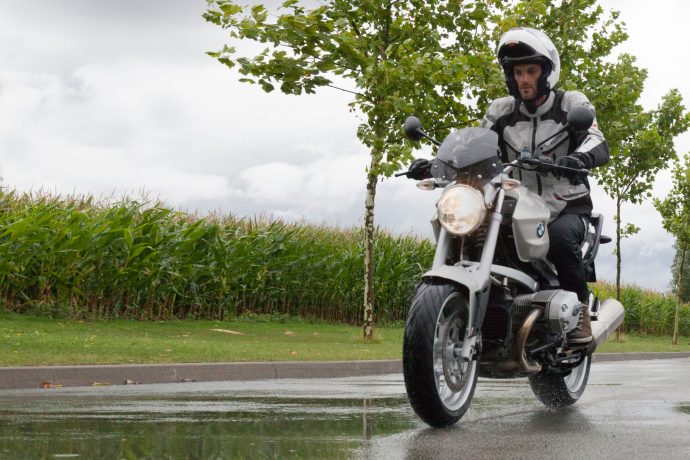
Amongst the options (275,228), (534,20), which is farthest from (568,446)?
(534,20)

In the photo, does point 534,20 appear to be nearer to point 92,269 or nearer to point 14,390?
point 92,269

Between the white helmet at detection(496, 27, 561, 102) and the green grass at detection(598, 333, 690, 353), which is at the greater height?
the white helmet at detection(496, 27, 561, 102)

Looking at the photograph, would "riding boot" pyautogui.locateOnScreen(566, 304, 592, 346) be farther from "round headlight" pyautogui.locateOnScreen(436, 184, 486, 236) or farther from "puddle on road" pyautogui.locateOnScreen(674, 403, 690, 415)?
"round headlight" pyautogui.locateOnScreen(436, 184, 486, 236)

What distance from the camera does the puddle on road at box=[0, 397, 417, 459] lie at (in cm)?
477

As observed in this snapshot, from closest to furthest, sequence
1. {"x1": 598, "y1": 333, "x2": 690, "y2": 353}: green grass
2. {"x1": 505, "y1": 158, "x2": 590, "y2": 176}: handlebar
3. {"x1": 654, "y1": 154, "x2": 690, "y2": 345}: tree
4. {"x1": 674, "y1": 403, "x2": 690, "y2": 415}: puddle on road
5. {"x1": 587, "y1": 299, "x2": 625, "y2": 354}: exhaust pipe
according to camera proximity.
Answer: {"x1": 505, "y1": 158, "x2": 590, "y2": 176}: handlebar < {"x1": 587, "y1": 299, "x2": 625, "y2": 354}: exhaust pipe < {"x1": 674, "y1": 403, "x2": 690, "y2": 415}: puddle on road < {"x1": 598, "y1": 333, "x2": 690, "y2": 353}: green grass < {"x1": 654, "y1": 154, "x2": 690, "y2": 345}: tree

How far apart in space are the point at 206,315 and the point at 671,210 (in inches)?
809

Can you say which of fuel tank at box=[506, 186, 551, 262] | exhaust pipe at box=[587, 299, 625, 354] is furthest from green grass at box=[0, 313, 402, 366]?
fuel tank at box=[506, 186, 551, 262]

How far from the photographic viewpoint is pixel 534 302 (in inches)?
242

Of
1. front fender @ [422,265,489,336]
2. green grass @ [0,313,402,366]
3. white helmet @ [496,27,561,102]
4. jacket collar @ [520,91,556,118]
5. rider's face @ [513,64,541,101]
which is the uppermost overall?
white helmet @ [496,27,561,102]

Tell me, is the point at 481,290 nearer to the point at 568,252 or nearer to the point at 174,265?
the point at 568,252

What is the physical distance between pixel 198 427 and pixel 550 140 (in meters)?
2.87

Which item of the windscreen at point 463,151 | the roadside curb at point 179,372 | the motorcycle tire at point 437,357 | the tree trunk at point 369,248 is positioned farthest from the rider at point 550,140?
the tree trunk at point 369,248

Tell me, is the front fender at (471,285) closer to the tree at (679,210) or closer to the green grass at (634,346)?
the green grass at (634,346)

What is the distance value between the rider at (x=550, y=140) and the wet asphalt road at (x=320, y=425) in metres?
0.81
